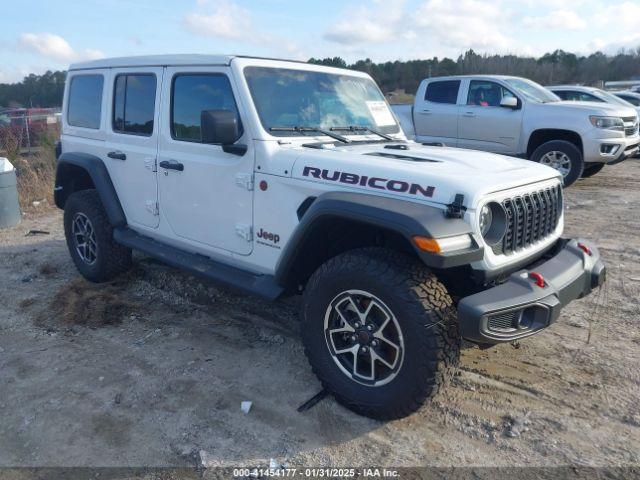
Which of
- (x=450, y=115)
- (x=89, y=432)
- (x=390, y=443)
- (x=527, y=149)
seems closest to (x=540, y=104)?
(x=527, y=149)

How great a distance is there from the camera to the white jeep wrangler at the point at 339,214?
8.89 ft

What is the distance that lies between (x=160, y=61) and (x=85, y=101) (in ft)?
4.48

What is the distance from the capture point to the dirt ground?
280 centimetres

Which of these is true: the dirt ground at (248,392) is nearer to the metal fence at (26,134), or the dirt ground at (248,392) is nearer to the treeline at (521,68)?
the metal fence at (26,134)

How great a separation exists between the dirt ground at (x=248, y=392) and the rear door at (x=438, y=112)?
5473 mm

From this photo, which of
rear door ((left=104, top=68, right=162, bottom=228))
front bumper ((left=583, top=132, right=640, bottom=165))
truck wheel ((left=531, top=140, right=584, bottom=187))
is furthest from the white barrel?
front bumper ((left=583, top=132, right=640, bottom=165))

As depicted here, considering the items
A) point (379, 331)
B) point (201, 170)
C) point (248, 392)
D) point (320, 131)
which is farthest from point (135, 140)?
point (379, 331)

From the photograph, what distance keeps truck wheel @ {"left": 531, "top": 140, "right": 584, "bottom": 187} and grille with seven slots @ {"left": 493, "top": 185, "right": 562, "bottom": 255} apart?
5.96 meters

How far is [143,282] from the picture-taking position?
5227mm

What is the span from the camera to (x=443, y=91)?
1013 cm

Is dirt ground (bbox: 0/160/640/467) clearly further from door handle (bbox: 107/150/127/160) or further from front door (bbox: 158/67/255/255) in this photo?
door handle (bbox: 107/150/127/160)

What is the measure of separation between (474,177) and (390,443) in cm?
148

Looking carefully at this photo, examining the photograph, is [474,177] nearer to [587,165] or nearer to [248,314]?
[248,314]

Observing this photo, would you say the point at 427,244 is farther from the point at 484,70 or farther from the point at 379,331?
the point at 484,70
